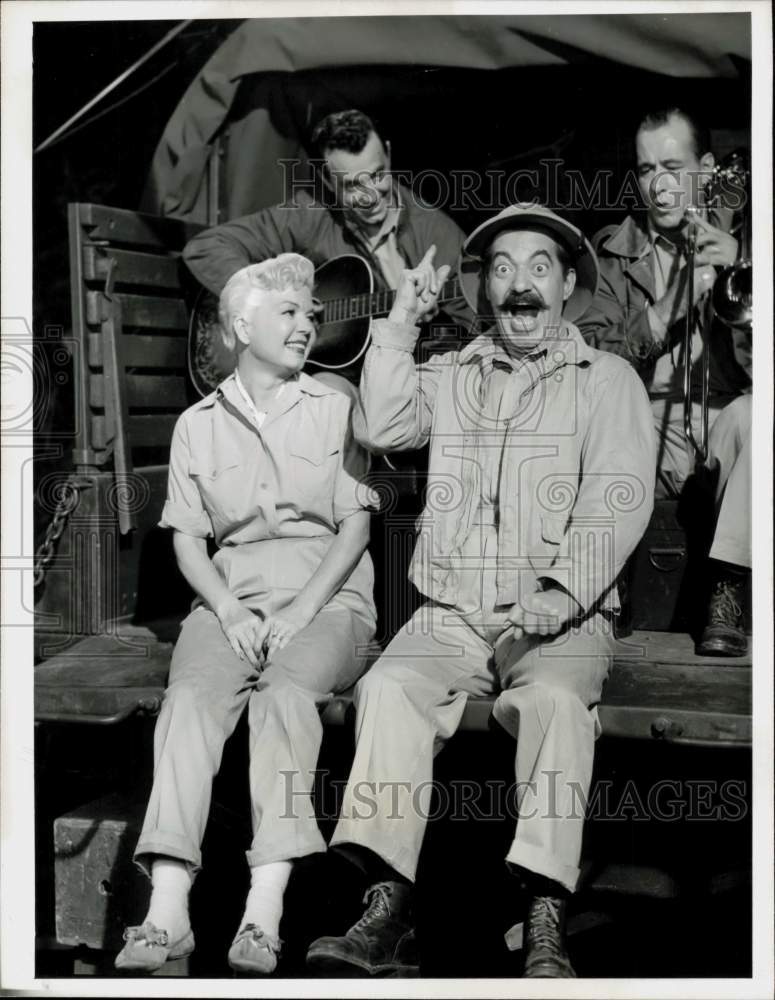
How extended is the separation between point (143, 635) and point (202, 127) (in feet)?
5.56

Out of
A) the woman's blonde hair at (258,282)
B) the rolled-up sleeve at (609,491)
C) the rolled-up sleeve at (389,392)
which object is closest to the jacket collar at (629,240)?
the rolled-up sleeve at (609,491)

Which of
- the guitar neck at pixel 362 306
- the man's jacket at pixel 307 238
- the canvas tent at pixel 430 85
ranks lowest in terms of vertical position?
the guitar neck at pixel 362 306

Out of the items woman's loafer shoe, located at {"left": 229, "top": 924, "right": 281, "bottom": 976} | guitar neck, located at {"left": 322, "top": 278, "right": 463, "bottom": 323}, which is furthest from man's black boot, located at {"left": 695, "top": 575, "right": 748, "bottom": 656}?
woman's loafer shoe, located at {"left": 229, "top": 924, "right": 281, "bottom": 976}

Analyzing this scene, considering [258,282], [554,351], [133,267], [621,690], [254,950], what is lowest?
[254,950]

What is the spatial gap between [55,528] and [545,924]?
1.95 metres

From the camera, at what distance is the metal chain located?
468 centimetres

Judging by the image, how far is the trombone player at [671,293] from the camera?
14.8 feet

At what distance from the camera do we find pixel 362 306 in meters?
4.76

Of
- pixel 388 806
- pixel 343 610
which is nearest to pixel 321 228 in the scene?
pixel 343 610

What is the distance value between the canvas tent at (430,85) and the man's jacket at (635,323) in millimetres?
501

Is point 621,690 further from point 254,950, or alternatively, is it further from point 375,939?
point 254,950

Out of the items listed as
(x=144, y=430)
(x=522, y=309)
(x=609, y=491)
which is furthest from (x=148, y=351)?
(x=609, y=491)

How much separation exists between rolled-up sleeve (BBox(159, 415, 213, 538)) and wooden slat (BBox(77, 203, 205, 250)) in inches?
31.7

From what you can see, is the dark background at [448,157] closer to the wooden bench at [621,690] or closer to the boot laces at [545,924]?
the wooden bench at [621,690]
